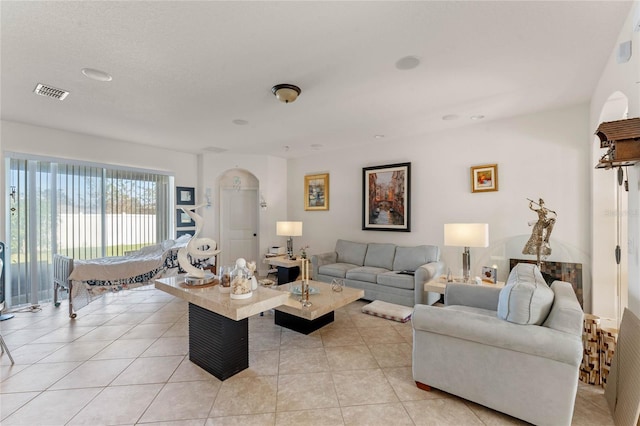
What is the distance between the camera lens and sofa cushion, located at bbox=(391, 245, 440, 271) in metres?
4.37

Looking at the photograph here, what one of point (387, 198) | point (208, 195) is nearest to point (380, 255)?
point (387, 198)

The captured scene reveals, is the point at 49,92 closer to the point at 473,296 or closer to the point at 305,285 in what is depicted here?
the point at 305,285

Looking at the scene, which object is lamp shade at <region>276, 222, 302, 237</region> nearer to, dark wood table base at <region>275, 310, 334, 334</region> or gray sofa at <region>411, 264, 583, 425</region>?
dark wood table base at <region>275, 310, 334, 334</region>

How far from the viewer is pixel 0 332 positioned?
3.16 metres

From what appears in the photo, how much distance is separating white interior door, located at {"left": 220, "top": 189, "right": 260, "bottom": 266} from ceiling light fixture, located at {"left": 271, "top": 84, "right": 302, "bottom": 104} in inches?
153

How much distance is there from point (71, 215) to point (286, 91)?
418 cm

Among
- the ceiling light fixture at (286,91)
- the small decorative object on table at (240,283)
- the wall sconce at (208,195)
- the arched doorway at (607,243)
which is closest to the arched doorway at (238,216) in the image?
the wall sconce at (208,195)

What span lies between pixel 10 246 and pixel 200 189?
9.65 ft

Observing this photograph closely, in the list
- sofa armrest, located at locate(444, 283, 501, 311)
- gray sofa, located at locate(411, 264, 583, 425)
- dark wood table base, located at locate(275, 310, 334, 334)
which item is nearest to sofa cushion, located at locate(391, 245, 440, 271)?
sofa armrest, located at locate(444, 283, 501, 311)

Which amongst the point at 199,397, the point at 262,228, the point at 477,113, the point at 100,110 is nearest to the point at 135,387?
the point at 199,397

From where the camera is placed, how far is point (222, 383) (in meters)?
2.26

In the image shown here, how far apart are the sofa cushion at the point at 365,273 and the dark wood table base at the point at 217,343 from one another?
2.31m

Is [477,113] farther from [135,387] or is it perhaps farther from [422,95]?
[135,387]

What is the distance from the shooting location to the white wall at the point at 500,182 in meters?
3.55
